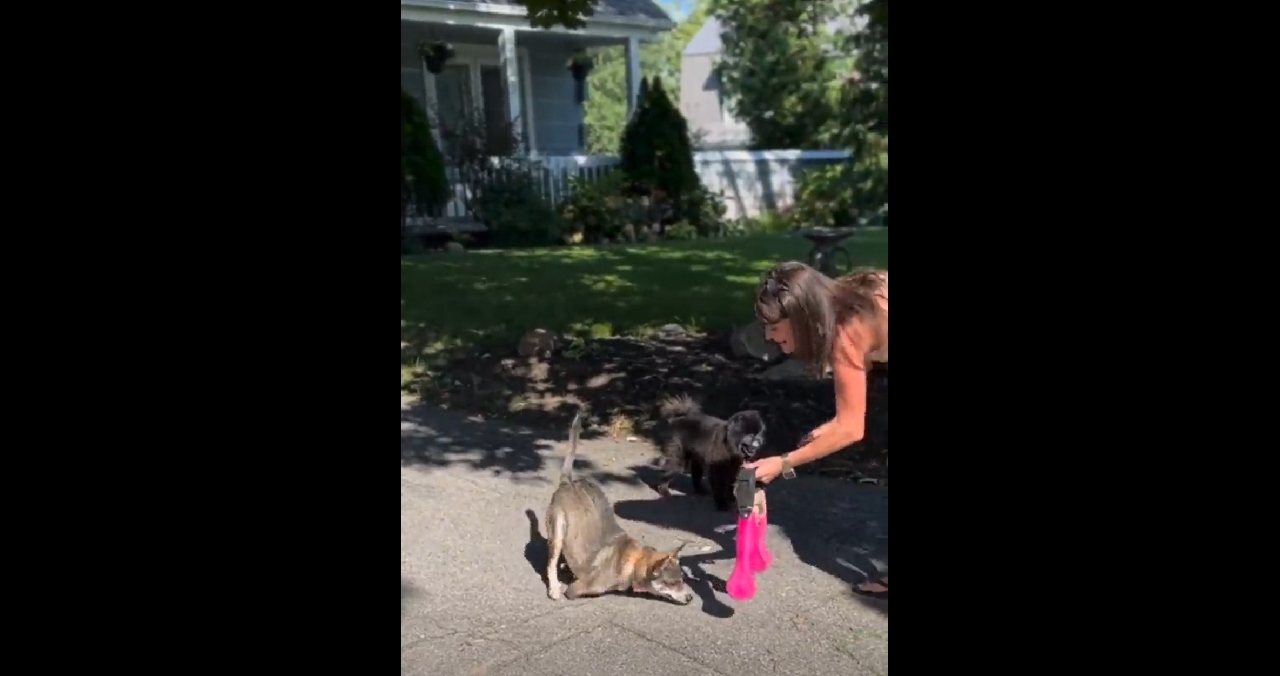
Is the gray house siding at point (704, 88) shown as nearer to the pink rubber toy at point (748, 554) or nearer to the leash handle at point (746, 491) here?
the pink rubber toy at point (748, 554)

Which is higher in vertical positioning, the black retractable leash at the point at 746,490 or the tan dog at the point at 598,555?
the black retractable leash at the point at 746,490

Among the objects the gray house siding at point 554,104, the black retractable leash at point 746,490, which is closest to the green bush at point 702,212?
the gray house siding at point 554,104

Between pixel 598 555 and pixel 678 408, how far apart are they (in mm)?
1696

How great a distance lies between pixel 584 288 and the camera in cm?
1067

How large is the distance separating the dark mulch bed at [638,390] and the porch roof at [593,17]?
8.54 metres

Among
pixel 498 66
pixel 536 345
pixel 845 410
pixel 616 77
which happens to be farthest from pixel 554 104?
pixel 616 77

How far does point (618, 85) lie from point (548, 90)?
1192 inches

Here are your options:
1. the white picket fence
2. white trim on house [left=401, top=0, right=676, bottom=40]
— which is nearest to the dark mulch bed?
the white picket fence

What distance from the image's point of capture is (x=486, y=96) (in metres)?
19.8

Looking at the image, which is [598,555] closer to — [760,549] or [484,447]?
[760,549]

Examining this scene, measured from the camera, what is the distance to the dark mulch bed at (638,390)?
575cm

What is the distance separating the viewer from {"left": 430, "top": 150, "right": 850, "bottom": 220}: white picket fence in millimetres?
16906
